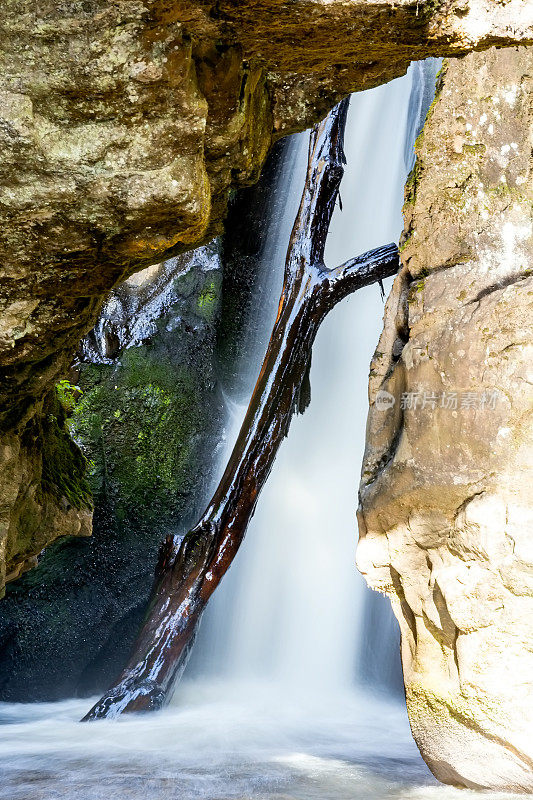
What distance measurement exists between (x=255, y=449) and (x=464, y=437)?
10.5 ft

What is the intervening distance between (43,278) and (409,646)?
90.8 inches

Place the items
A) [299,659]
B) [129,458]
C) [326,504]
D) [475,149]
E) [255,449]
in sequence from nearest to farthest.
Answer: [475,149]
[255,449]
[129,458]
[299,659]
[326,504]

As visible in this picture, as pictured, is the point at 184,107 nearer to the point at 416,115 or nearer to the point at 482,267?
the point at 482,267

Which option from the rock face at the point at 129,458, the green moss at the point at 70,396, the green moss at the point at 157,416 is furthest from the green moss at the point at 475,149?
the green moss at the point at 157,416

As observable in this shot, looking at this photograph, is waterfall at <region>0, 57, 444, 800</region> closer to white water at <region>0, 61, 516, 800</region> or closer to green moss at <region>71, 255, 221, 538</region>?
white water at <region>0, 61, 516, 800</region>

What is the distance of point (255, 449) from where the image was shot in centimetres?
611

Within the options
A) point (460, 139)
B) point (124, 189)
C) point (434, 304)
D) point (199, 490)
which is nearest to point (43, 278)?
point (124, 189)

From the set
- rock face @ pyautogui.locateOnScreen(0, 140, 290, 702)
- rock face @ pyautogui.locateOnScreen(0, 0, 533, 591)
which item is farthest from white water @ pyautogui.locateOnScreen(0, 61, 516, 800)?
rock face @ pyautogui.locateOnScreen(0, 0, 533, 591)

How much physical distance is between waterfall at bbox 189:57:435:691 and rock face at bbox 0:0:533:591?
234 inches

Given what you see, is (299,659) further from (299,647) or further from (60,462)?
(60,462)

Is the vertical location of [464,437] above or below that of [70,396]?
below

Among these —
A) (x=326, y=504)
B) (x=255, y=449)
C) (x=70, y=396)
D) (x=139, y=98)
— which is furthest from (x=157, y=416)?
(x=139, y=98)

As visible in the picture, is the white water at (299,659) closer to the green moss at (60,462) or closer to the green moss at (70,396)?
the green moss at (60,462)

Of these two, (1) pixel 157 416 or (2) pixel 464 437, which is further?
(1) pixel 157 416
